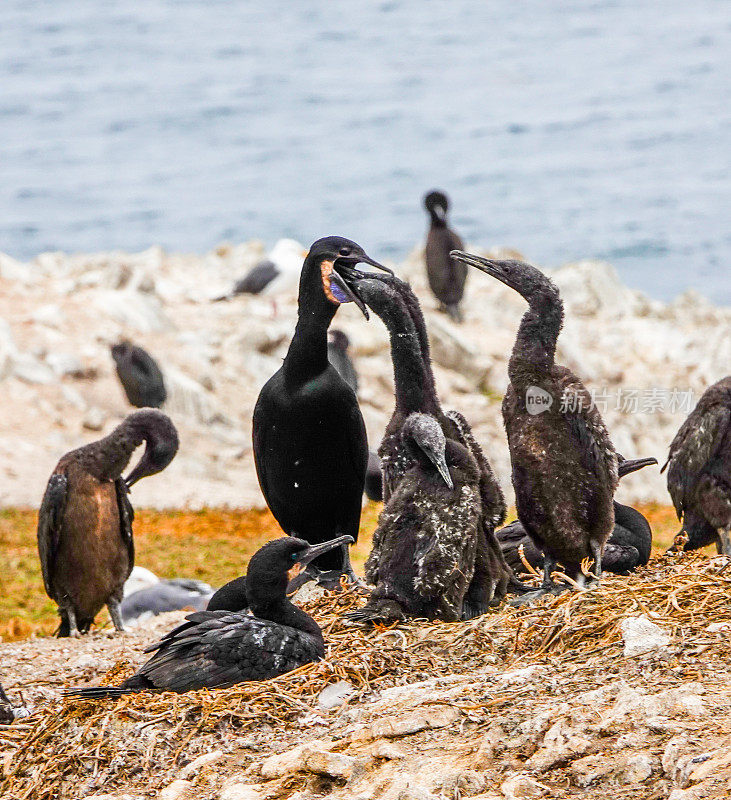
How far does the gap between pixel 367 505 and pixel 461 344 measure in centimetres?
579

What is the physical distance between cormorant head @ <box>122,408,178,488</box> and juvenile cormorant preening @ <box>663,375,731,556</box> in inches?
151

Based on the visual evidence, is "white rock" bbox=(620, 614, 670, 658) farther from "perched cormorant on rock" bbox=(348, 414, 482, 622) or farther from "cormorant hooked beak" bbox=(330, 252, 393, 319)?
"cormorant hooked beak" bbox=(330, 252, 393, 319)

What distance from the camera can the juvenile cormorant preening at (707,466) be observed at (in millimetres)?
8672

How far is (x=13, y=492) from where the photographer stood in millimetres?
17344

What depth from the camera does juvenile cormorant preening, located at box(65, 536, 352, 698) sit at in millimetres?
6082

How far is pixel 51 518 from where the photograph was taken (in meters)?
9.86

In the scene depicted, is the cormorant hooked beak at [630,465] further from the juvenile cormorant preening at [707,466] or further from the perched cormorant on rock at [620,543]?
the juvenile cormorant preening at [707,466]

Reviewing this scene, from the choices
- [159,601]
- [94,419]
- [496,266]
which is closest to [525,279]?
[496,266]

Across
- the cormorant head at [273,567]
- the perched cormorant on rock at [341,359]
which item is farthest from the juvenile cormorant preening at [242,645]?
the perched cormorant on rock at [341,359]

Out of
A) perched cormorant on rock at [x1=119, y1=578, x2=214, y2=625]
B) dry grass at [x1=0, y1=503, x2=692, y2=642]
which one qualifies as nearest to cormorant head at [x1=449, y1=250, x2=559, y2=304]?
perched cormorant on rock at [x1=119, y1=578, x2=214, y2=625]

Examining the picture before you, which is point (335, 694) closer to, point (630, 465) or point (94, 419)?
point (630, 465)

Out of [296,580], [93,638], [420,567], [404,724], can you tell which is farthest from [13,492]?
[404,724]

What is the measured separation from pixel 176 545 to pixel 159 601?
3788 millimetres

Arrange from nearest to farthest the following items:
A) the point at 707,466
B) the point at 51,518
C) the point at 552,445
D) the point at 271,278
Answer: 1. the point at 552,445
2. the point at 707,466
3. the point at 51,518
4. the point at 271,278
